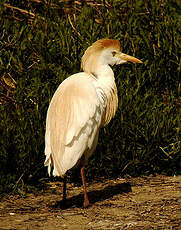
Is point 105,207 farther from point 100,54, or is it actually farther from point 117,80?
point 117,80

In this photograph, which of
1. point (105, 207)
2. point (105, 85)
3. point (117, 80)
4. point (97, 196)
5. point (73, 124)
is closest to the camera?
point (73, 124)

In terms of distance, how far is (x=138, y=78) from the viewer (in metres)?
5.28

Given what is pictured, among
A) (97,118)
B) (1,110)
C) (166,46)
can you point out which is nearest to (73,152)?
(97,118)

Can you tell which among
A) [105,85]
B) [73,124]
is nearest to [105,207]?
[73,124]

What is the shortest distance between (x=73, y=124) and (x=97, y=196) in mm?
949

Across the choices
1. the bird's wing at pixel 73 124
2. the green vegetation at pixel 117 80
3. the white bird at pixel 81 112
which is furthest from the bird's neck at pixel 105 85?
the green vegetation at pixel 117 80

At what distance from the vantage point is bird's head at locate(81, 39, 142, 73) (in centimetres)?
400

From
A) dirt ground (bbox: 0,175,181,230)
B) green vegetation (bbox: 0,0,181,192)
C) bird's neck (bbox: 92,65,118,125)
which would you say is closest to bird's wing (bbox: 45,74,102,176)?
bird's neck (bbox: 92,65,118,125)

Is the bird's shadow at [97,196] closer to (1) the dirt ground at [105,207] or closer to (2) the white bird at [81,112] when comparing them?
(1) the dirt ground at [105,207]

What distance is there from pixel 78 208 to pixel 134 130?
1.25m

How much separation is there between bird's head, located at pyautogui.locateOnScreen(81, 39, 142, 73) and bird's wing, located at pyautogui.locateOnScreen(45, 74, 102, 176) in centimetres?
21

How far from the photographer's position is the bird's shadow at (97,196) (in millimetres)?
4080

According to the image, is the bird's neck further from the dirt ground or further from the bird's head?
the dirt ground

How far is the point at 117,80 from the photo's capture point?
17.2 ft
